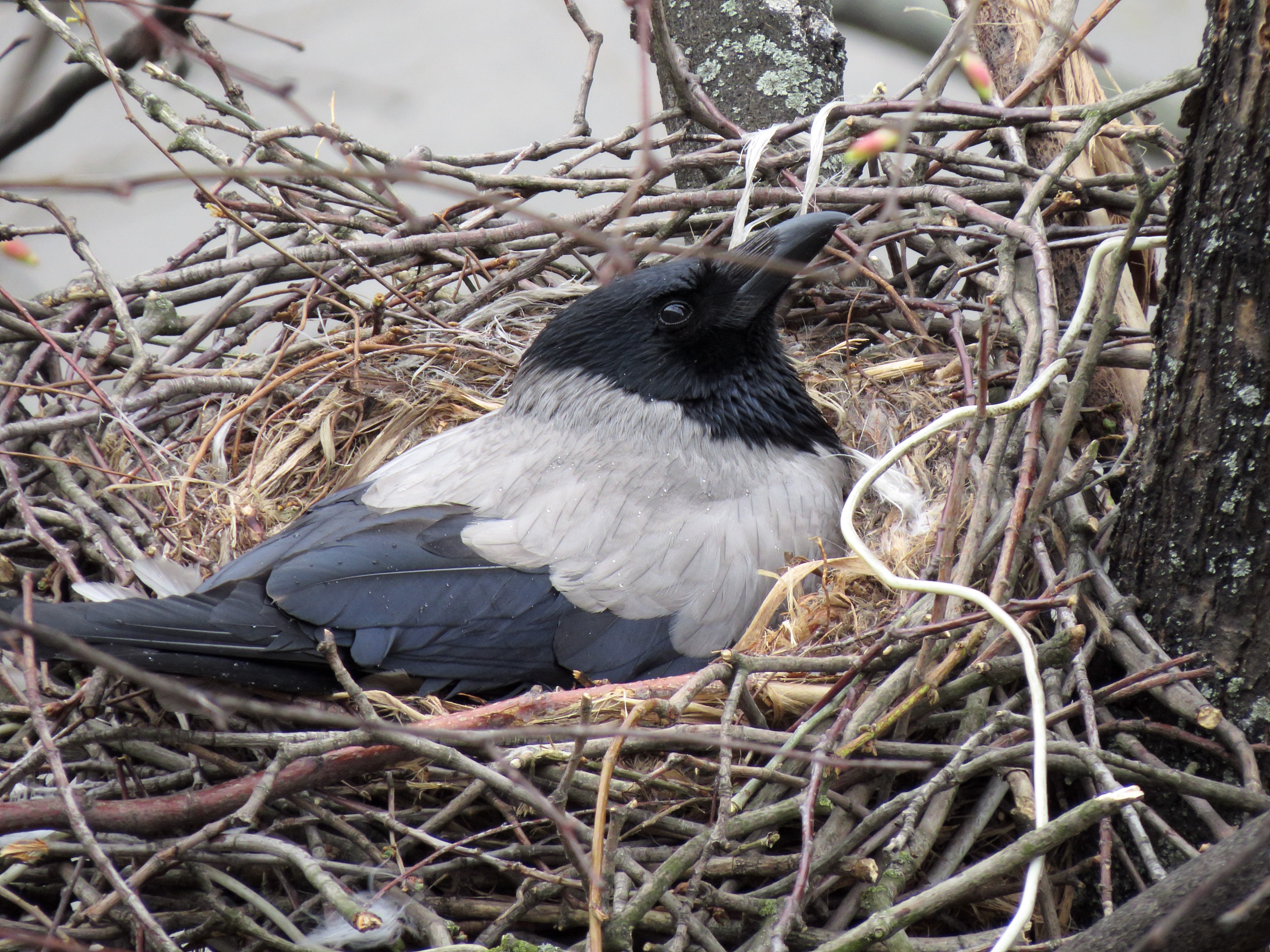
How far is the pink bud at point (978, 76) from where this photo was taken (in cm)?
198

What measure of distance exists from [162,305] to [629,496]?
1.39m

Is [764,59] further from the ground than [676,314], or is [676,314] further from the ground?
[764,59]

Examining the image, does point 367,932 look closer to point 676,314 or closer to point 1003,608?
point 1003,608

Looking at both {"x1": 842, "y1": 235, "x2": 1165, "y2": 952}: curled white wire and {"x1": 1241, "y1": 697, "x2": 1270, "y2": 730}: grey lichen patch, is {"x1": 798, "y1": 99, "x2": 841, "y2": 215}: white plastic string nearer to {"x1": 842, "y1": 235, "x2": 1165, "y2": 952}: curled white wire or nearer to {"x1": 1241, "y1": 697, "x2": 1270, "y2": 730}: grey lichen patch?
{"x1": 842, "y1": 235, "x2": 1165, "y2": 952}: curled white wire

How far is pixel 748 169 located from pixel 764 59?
75cm

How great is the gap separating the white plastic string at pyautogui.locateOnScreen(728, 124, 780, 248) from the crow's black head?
103 millimetres

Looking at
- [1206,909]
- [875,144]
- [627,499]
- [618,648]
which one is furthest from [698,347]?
[1206,909]

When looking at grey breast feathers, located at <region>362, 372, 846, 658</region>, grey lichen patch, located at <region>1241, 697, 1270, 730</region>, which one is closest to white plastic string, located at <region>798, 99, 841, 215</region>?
grey breast feathers, located at <region>362, 372, 846, 658</region>

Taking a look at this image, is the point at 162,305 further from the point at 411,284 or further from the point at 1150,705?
the point at 1150,705

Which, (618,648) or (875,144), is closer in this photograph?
Answer: (875,144)

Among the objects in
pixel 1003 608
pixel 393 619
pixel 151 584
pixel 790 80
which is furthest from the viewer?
pixel 790 80

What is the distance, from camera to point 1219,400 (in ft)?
4.72

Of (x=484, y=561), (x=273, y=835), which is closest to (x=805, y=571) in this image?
(x=484, y=561)

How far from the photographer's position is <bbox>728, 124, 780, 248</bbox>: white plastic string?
2.37 meters
